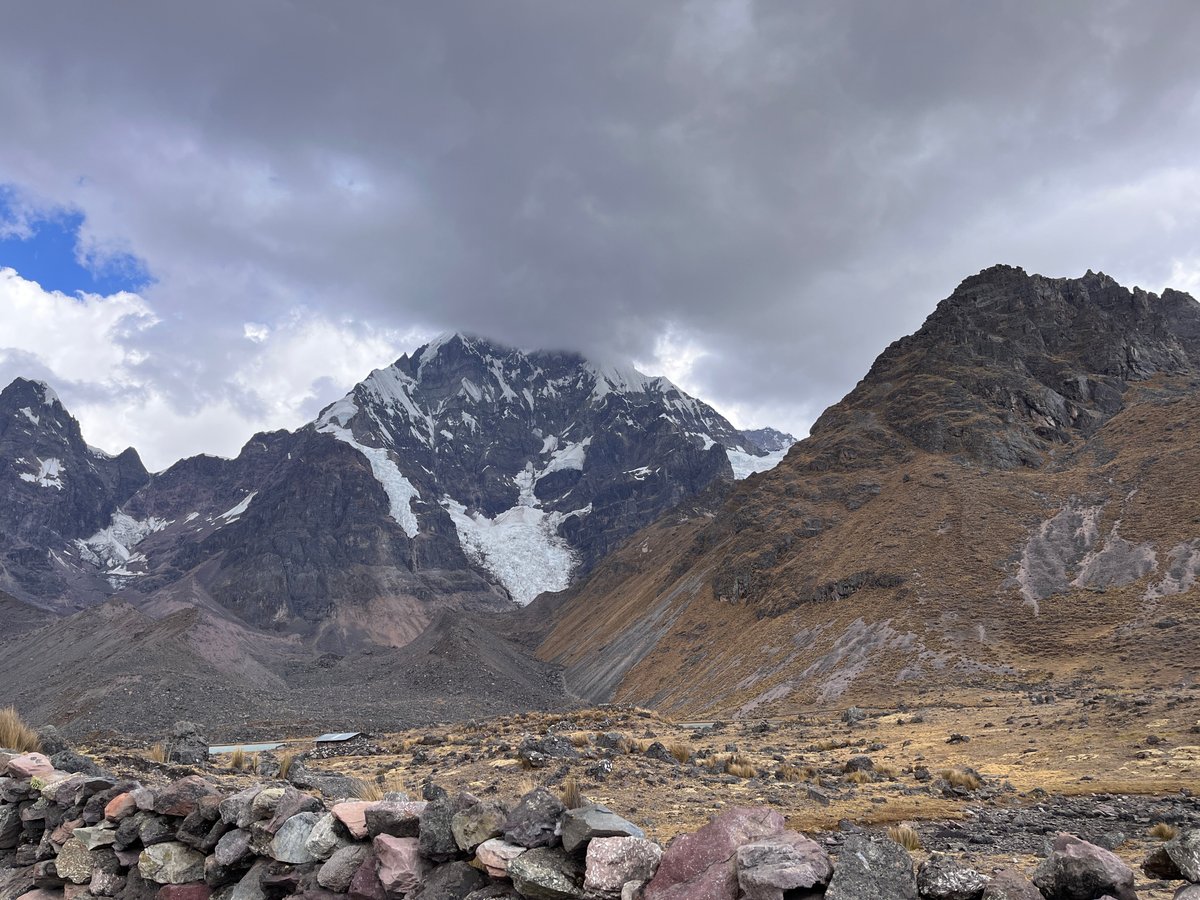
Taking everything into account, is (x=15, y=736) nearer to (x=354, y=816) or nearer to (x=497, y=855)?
(x=354, y=816)

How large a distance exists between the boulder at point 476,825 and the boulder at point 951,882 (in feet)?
11.6

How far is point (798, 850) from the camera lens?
5.07 metres

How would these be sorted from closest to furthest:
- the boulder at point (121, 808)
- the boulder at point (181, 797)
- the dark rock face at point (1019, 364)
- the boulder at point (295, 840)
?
the boulder at point (295, 840), the boulder at point (181, 797), the boulder at point (121, 808), the dark rock face at point (1019, 364)

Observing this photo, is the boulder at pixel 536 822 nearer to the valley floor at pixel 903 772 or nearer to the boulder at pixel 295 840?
the boulder at pixel 295 840

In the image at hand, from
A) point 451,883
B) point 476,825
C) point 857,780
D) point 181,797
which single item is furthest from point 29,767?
point 857,780

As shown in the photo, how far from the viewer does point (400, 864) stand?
255 inches

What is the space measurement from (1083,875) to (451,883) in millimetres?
4928

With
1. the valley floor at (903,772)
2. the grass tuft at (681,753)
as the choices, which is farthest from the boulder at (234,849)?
the grass tuft at (681,753)

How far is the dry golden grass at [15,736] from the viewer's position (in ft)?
43.8

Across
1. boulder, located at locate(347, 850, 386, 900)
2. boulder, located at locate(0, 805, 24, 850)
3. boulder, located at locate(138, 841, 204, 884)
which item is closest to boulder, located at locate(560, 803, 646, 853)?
boulder, located at locate(347, 850, 386, 900)

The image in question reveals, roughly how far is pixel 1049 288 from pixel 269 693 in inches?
4594

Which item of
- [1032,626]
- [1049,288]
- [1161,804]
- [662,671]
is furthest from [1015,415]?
[1161,804]

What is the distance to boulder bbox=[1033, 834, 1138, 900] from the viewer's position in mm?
4676

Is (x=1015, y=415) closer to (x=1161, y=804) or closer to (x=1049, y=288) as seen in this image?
(x=1049, y=288)
